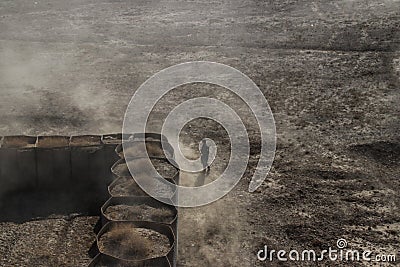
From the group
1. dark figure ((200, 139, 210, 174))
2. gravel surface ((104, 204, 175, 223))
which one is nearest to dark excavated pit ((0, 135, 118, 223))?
gravel surface ((104, 204, 175, 223))

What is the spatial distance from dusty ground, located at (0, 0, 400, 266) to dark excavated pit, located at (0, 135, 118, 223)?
264 cm

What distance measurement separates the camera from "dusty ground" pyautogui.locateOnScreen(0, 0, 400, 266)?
41.9 ft

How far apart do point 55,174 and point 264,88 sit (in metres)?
9.50

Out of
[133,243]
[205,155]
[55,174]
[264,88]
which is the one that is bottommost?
[133,243]

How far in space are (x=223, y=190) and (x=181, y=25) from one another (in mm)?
15660

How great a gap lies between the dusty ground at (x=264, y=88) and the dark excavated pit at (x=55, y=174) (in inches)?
104

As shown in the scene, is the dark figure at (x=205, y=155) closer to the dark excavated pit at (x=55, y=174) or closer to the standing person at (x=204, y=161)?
the standing person at (x=204, y=161)

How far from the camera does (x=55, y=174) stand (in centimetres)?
1373

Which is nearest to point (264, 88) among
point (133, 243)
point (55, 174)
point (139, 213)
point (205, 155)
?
point (205, 155)


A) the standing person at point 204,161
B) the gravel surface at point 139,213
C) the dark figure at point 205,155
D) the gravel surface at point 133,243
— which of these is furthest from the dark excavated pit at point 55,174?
the gravel surface at point 133,243

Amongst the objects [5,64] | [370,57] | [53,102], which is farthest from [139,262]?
[370,57]

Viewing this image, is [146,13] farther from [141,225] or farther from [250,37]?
[141,225]

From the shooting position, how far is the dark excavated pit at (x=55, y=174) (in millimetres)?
13414

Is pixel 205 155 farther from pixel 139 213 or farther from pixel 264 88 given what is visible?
pixel 264 88
